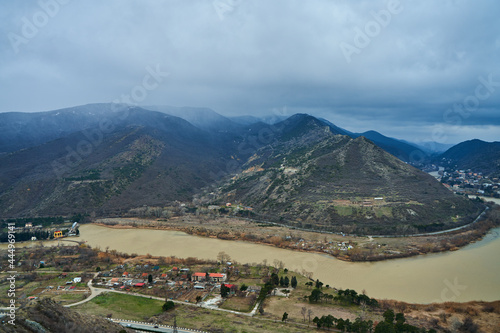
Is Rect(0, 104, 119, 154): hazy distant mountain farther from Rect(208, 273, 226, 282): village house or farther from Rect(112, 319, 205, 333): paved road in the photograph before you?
Rect(112, 319, 205, 333): paved road

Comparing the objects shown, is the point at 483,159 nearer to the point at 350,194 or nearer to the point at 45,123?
the point at 350,194

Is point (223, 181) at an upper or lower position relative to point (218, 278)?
upper

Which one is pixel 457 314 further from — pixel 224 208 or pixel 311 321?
pixel 224 208

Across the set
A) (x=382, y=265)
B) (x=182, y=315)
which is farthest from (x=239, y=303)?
(x=382, y=265)

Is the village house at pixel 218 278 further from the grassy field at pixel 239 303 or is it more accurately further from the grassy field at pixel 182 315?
the grassy field at pixel 182 315

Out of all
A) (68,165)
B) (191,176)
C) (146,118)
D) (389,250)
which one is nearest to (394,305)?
(389,250)

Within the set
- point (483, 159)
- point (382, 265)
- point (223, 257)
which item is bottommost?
point (223, 257)

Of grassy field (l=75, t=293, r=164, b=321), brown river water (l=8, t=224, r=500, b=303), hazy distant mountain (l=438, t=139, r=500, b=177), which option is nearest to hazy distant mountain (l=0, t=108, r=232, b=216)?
brown river water (l=8, t=224, r=500, b=303)
